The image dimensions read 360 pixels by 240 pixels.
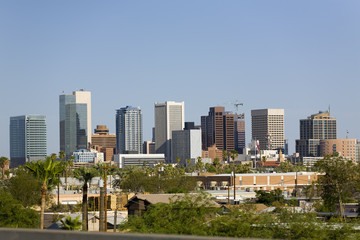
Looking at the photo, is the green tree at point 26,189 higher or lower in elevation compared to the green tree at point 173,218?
lower

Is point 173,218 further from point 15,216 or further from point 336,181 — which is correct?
point 336,181

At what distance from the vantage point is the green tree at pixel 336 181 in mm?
62844

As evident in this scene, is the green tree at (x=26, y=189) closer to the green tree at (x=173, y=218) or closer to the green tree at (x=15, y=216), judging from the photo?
the green tree at (x=15, y=216)

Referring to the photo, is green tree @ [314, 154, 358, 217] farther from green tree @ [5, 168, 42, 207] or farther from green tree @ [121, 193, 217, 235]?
green tree @ [5, 168, 42, 207]

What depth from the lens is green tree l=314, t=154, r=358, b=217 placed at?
62.8m

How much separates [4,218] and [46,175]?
9.76 m

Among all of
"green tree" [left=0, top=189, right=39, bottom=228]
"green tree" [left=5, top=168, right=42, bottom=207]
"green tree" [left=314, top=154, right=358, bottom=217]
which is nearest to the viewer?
"green tree" [left=0, top=189, right=39, bottom=228]

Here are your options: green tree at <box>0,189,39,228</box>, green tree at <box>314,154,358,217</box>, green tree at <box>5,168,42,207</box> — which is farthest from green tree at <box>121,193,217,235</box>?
green tree at <box>5,168,42,207</box>

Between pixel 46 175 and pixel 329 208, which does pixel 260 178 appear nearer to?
pixel 329 208

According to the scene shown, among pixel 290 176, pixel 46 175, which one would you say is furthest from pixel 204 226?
pixel 290 176

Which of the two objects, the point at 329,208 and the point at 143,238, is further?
the point at 329,208

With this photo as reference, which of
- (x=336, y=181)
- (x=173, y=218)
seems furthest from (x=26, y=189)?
(x=173, y=218)

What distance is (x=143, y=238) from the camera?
1289 centimetres

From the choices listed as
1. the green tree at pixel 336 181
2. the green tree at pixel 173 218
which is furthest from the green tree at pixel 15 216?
the green tree at pixel 336 181
